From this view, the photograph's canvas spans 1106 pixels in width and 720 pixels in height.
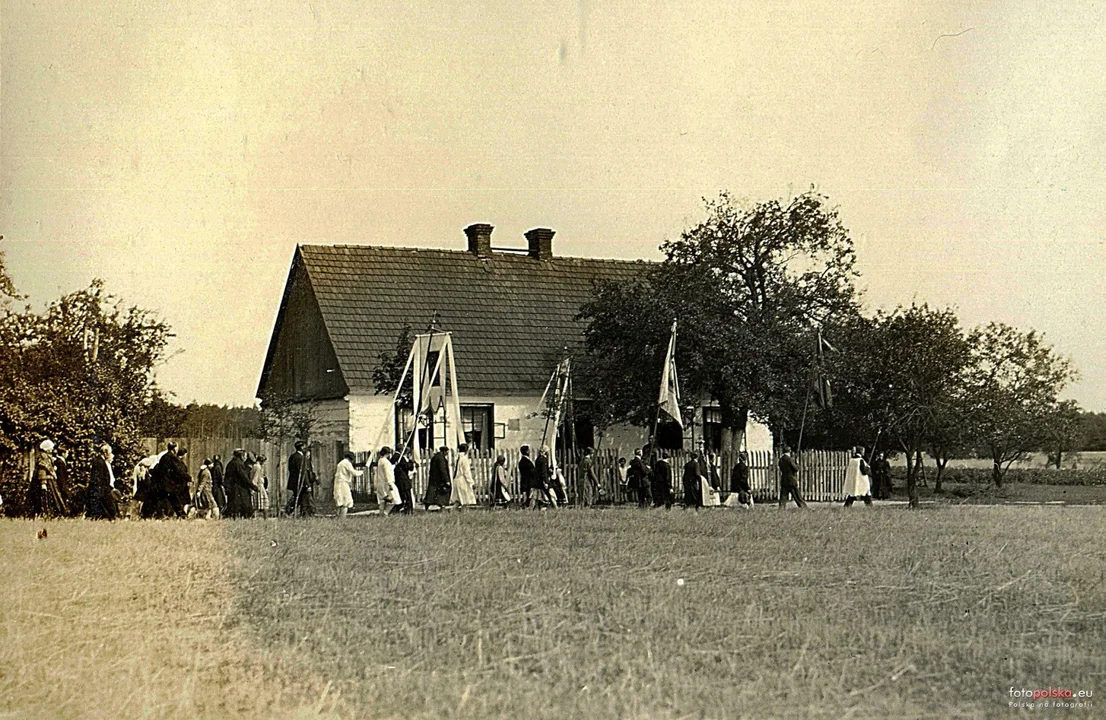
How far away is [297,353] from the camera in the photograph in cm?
3719

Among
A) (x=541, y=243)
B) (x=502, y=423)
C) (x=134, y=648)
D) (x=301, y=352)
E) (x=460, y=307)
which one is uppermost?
(x=541, y=243)

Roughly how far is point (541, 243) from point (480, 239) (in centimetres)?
197

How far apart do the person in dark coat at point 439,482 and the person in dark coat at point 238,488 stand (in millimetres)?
3525

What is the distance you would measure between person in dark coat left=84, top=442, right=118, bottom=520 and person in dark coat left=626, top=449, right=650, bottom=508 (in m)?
11.0

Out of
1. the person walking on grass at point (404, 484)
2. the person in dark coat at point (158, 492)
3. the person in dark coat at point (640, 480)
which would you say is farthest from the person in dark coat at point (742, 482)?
the person in dark coat at point (158, 492)

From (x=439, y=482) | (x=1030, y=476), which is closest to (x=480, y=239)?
(x=439, y=482)

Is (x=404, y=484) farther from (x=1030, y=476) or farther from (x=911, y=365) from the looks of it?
(x=1030, y=476)

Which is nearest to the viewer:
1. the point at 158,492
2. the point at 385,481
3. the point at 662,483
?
the point at 158,492

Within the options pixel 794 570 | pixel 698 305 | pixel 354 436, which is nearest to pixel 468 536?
pixel 794 570

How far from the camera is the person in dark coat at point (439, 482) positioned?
1025 inches

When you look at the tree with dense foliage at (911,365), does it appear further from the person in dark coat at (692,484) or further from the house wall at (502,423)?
the person in dark coat at (692,484)

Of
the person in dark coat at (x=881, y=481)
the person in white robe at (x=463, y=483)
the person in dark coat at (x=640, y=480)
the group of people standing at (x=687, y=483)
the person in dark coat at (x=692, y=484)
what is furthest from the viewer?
the person in dark coat at (x=881, y=481)

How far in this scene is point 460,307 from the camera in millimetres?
36438

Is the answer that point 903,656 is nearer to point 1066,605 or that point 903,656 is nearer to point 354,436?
point 1066,605
